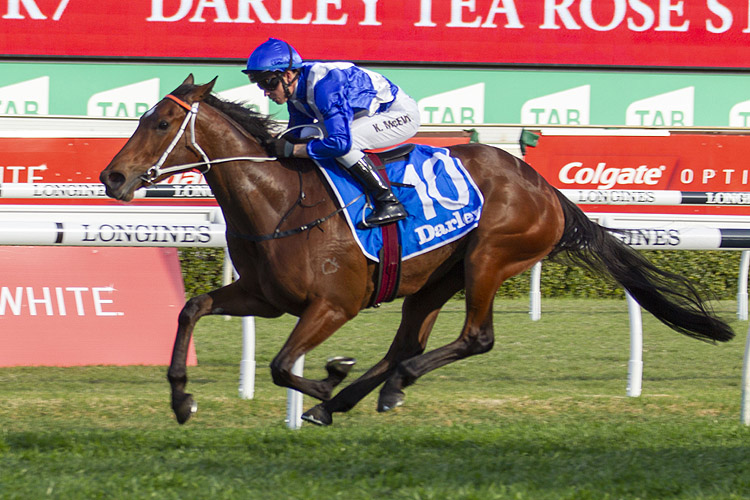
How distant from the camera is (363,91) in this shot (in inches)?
150

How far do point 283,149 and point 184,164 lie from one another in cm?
38

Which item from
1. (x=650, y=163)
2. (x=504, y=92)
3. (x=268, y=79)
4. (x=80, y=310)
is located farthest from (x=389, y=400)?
(x=504, y=92)

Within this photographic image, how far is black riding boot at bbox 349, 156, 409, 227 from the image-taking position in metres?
3.72

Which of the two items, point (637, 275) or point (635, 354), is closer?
point (637, 275)

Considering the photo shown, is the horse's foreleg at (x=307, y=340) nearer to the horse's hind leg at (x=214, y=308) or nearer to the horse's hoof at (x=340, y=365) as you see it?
the horse's hoof at (x=340, y=365)

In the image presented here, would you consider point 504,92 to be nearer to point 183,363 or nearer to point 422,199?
point 422,199

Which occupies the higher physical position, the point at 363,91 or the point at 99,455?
the point at 363,91

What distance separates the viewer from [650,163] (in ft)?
32.8

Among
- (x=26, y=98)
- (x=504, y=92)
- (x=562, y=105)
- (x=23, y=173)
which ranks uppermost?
(x=504, y=92)

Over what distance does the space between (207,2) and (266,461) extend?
1380 centimetres

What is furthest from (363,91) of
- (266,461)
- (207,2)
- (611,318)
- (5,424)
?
(207,2)

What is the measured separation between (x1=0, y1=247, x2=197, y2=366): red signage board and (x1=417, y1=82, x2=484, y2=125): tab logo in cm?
1151

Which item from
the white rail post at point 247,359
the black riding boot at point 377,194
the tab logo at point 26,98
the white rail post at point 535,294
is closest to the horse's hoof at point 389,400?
the black riding boot at point 377,194

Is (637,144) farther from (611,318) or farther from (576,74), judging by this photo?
(576,74)
